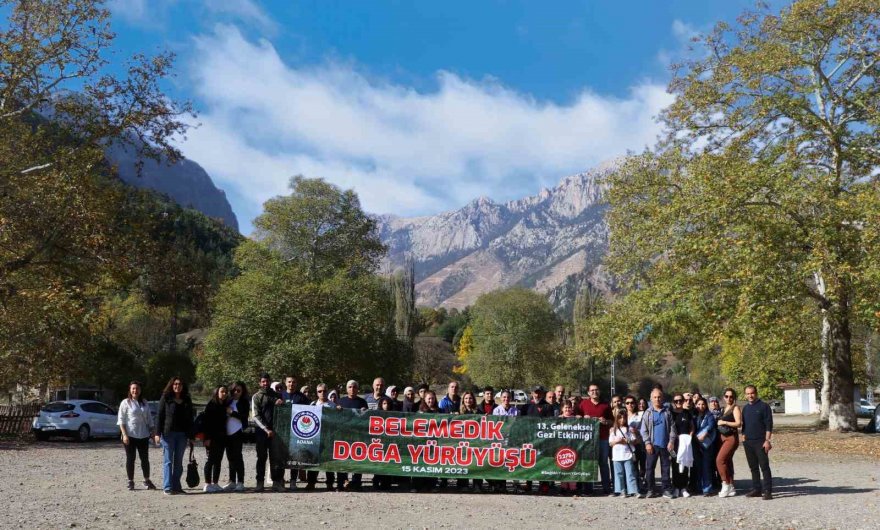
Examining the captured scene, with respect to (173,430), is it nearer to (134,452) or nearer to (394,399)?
(134,452)

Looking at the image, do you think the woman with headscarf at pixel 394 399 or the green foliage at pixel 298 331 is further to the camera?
the green foliage at pixel 298 331

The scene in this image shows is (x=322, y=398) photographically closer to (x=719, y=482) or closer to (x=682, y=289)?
(x=719, y=482)

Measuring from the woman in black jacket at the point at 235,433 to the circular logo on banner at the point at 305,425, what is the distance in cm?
77

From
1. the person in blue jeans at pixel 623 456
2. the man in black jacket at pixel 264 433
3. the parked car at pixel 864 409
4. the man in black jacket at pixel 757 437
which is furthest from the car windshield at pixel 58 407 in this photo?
the parked car at pixel 864 409

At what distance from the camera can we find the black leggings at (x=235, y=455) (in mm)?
12008

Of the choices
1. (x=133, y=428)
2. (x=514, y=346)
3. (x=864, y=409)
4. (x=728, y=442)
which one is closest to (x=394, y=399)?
(x=133, y=428)

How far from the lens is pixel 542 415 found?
13164 mm

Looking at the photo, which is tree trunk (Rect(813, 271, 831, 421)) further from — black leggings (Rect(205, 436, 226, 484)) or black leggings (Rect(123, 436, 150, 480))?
black leggings (Rect(123, 436, 150, 480))

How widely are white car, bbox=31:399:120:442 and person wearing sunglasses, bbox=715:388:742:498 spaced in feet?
70.6

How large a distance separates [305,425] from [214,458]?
1.46 m

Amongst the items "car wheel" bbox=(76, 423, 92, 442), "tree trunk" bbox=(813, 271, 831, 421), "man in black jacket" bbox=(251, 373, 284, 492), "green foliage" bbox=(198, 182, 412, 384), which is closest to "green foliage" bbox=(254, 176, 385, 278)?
"green foliage" bbox=(198, 182, 412, 384)

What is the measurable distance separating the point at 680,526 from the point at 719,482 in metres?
4.34

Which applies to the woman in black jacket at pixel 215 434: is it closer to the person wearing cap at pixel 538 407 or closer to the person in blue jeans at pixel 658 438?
the person wearing cap at pixel 538 407

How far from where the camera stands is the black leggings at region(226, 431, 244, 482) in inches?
473
